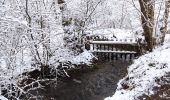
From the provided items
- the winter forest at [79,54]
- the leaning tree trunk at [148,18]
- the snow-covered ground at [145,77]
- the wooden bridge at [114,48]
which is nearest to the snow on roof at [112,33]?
the winter forest at [79,54]

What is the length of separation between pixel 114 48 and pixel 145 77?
6617 mm

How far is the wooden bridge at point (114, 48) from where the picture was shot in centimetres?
1379

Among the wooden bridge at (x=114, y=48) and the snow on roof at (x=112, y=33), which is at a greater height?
the snow on roof at (x=112, y=33)

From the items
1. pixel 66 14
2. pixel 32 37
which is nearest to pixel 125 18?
pixel 66 14

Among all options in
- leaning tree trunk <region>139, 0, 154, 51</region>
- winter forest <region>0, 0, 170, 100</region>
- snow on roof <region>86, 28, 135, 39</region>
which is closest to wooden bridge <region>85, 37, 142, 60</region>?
winter forest <region>0, 0, 170, 100</region>

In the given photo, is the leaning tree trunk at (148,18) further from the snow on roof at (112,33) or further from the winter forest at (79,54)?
the snow on roof at (112,33)

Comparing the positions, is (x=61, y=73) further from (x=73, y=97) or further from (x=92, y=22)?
(x=92, y=22)

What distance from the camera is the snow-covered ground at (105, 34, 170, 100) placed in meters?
7.08

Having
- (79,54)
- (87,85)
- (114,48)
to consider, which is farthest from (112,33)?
(87,85)

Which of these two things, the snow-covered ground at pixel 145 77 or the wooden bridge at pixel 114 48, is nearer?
the snow-covered ground at pixel 145 77

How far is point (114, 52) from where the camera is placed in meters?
14.1

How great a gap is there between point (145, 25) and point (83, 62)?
3580 millimetres

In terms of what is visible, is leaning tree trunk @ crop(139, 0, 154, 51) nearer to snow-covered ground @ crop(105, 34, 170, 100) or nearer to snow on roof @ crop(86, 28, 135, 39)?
snow-covered ground @ crop(105, 34, 170, 100)

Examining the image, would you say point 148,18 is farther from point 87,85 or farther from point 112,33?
point 112,33
